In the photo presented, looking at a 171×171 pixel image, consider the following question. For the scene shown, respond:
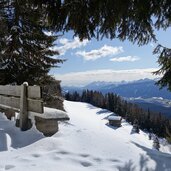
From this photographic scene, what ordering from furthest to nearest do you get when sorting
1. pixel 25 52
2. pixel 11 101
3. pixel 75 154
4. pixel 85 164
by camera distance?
pixel 25 52 < pixel 11 101 < pixel 75 154 < pixel 85 164

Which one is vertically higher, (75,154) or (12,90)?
(12,90)

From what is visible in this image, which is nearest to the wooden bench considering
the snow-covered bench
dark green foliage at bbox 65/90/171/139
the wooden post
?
the wooden post

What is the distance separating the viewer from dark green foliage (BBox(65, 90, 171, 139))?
360ft

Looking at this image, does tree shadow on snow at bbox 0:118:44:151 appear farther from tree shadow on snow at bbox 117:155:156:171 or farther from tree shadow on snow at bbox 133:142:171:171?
tree shadow on snow at bbox 133:142:171:171

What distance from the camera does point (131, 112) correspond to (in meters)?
121

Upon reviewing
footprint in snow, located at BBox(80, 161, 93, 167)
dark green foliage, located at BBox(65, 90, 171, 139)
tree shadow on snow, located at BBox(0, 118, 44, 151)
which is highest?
A: tree shadow on snow, located at BBox(0, 118, 44, 151)

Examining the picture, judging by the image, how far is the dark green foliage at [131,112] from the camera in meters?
110

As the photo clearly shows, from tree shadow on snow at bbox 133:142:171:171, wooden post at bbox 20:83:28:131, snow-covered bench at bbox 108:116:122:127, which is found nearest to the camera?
tree shadow on snow at bbox 133:142:171:171

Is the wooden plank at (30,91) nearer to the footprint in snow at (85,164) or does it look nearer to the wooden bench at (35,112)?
the wooden bench at (35,112)

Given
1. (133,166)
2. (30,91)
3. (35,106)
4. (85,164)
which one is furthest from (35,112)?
(133,166)

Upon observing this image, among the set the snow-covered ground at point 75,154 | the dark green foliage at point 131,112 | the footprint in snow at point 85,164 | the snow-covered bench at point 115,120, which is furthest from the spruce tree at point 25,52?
the dark green foliage at point 131,112

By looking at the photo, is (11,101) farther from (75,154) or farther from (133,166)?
(133,166)

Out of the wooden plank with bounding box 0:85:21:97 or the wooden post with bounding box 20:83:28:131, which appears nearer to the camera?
the wooden post with bounding box 20:83:28:131

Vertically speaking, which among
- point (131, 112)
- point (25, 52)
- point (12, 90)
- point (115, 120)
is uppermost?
point (25, 52)
